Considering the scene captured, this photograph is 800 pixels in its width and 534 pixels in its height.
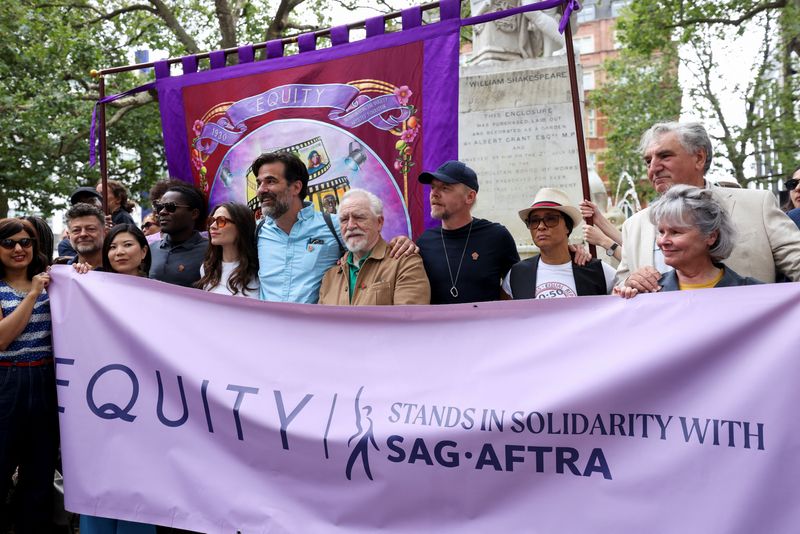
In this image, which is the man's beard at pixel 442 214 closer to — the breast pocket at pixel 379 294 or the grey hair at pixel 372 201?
the grey hair at pixel 372 201

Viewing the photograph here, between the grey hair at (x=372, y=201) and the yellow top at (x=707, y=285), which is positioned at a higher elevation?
the grey hair at (x=372, y=201)

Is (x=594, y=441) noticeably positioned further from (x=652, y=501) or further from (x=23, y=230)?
(x=23, y=230)

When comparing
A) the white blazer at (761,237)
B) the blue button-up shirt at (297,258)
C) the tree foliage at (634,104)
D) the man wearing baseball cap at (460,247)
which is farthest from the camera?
the tree foliage at (634,104)

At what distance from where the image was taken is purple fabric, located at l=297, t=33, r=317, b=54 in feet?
16.1

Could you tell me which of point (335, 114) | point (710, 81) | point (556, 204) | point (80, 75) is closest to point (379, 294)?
point (556, 204)

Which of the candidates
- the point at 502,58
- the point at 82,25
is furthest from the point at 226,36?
the point at 502,58

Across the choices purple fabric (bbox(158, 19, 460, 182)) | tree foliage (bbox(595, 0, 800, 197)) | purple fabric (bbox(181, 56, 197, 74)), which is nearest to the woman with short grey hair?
purple fabric (bbox(158, 19, 460, 182))

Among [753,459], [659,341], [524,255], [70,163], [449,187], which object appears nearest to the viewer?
[753,459]

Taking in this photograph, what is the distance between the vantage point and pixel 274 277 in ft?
14.0

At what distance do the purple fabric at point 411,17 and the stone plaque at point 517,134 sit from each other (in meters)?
3.64

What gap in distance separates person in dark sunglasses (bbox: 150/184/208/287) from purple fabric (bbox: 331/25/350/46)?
1336 mm

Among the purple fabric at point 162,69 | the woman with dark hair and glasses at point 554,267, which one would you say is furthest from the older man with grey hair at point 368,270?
the purple fabric at point 162,69

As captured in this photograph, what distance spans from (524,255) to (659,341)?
206 inches

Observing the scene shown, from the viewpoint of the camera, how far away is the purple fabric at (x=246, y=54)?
16.7 feet
